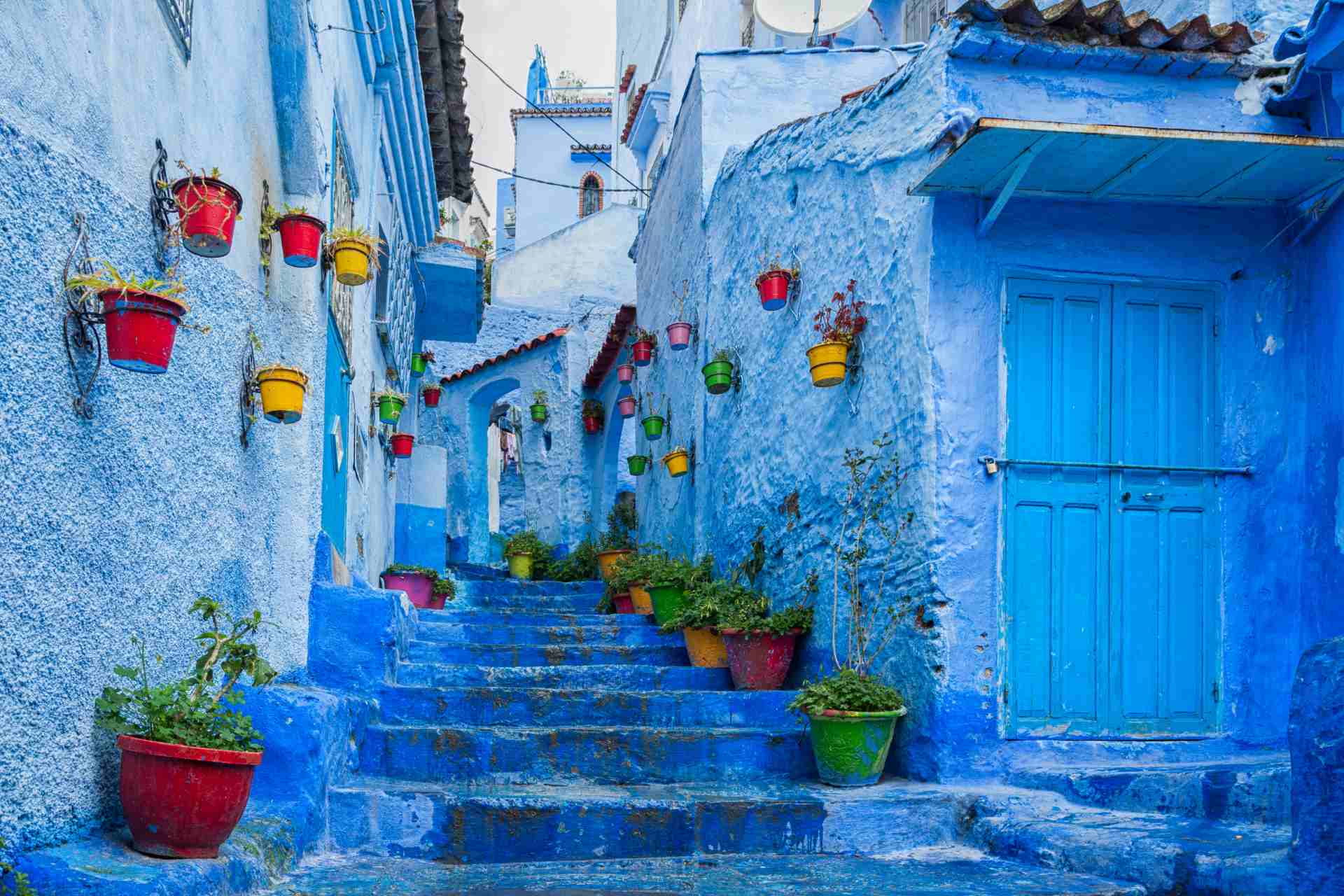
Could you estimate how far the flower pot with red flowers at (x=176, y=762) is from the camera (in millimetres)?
3496

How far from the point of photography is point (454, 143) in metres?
12.3

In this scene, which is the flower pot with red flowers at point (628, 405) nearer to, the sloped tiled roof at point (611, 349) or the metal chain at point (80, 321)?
the sloped tiled roof at point (611, 349)

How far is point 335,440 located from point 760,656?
299 centimetres

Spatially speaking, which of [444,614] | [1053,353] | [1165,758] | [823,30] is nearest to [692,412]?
[444,614]

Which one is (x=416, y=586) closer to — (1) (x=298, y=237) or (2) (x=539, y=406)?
(1) (x=298, y=237)

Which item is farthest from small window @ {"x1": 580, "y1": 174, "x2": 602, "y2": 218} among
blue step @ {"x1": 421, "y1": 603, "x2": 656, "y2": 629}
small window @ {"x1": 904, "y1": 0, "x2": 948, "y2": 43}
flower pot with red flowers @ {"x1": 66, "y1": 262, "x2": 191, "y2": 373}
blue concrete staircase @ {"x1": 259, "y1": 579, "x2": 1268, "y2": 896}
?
flower pot with red flowers @ {"x1": 66, "y1": 262, "x2": 191, "y2": 373}

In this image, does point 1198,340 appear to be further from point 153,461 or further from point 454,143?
point 454,143

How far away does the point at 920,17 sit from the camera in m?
13.0

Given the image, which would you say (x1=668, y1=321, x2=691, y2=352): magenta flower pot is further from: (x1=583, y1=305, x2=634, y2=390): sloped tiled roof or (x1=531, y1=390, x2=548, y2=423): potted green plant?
(x1=531, y1=390, x2=548, y2=423): potted green plant

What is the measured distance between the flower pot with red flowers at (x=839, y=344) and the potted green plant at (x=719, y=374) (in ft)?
6.18

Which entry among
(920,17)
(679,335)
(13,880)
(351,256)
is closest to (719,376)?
(679,335)

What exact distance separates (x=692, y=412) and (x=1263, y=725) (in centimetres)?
546

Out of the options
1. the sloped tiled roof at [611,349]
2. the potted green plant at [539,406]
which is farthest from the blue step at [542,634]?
the potted green plant at [539,406]

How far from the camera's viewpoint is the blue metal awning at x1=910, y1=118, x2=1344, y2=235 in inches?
216
